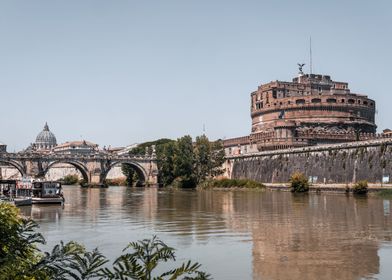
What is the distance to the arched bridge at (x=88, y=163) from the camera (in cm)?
9528

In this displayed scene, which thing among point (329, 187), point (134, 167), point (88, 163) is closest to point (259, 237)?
point (329, 187)

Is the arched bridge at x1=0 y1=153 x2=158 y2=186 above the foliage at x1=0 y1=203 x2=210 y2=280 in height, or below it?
above

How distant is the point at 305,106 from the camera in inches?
3910

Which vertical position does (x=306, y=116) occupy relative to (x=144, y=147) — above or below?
above

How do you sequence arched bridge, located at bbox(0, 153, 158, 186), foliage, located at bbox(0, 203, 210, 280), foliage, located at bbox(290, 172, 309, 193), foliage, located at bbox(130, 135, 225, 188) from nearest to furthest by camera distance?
foliage, located at bbox(0, 203, 210, 280) < foliage, located at bbox(290, 172, 309, 193) < foliage, located at bbox(130, 135, 225, 188) < arched bridge, located at bbox(0, 153, 158, 186)

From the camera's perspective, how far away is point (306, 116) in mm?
99125

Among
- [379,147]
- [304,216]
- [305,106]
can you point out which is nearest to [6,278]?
[304,216]

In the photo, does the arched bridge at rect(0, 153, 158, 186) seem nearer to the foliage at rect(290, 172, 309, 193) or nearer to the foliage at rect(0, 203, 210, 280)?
the foliage at rect(290, 172, 309, 193)

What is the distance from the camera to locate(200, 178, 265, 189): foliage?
77.0 metres

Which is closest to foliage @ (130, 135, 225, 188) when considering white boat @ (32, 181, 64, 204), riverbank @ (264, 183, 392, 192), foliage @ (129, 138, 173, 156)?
riverbank @ (264, 183, 392, 192)

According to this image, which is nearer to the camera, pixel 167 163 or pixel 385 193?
pixel 385 193

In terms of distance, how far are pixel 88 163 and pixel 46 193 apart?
5455cm

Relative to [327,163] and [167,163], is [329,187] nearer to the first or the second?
[327,163]

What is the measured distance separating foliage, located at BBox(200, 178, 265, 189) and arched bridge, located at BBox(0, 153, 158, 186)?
20270 millimetres
